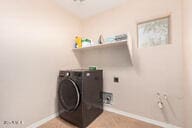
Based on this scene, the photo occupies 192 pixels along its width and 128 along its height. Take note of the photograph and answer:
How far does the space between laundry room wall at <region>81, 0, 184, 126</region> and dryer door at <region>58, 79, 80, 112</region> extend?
2.68ft

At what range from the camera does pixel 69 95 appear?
1.76m

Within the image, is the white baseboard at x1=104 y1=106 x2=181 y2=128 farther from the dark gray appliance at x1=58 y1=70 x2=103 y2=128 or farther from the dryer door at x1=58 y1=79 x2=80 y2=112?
the dryer door at x1=58 y1=79 x2=80 y2=112

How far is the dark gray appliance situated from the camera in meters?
1.60

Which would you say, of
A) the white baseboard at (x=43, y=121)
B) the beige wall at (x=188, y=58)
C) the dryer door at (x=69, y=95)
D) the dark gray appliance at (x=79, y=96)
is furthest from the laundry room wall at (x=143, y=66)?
the white baseboard at (x=43, y=121)

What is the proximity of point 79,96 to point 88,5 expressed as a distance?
1739mm

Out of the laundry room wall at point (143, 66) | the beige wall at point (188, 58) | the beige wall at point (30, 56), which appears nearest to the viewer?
the beige wall at point (188, 58)

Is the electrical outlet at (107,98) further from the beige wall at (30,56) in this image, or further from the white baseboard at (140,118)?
the beige wall at (30,56)

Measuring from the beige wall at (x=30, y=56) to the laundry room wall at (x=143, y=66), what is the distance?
0.88 m

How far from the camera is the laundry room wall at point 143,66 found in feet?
5.05

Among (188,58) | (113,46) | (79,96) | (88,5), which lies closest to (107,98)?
(79,96)

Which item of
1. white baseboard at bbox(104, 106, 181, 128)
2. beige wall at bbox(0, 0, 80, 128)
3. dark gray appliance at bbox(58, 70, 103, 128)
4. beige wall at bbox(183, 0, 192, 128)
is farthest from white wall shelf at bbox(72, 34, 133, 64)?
white baseboard at bbox(104, 106, 181, 128)

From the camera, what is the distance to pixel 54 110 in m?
1.95

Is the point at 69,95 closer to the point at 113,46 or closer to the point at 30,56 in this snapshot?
the point at 30,56

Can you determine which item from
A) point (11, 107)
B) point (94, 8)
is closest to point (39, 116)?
point (11, 107)
